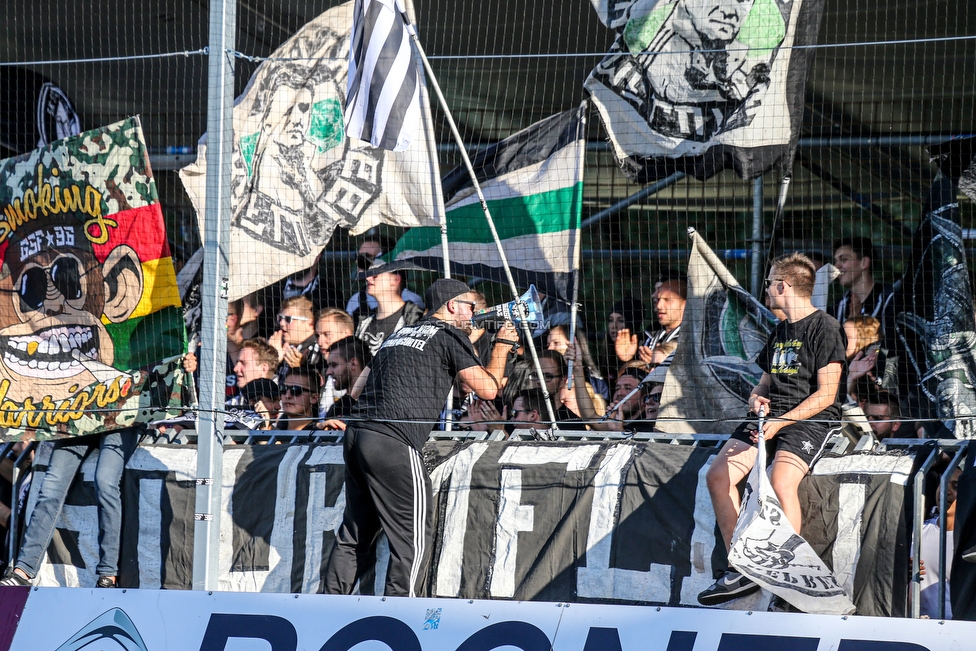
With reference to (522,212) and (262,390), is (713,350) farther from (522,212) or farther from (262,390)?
(262,390)

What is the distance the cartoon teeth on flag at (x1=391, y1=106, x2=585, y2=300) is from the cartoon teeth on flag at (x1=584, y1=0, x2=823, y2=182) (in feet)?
1.12

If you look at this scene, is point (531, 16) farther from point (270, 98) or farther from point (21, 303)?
point (21, 303)

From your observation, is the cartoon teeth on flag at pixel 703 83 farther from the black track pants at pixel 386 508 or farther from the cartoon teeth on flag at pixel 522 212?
the black track pants at pixel 386 508

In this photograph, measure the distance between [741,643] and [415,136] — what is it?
377cm

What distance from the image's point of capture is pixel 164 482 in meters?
6.34

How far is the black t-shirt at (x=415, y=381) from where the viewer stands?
17.5 feet

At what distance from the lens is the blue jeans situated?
6355mm

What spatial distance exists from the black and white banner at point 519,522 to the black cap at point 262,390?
1.52ft

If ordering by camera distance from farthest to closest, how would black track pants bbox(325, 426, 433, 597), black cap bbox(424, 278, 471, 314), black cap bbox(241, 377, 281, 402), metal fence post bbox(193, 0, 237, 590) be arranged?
black cap bbox(241, 377, 281, 402), black cap bbox(424, 278, 471, 314), metal fence post bbox(193, 0, 237, 590), black track pants bbox(325, 426, 433, 597)

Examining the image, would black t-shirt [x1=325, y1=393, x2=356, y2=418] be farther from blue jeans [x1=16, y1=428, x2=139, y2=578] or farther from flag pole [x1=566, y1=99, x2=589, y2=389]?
flag pole [x1=566, y1=99, x2=589, y2=389]

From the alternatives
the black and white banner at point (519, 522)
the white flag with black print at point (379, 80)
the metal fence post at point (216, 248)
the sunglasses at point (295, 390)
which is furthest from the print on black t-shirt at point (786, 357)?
the sunglasses at point (295, 390)

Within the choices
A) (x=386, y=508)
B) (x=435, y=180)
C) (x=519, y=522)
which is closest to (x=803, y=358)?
(x=519, y=522)

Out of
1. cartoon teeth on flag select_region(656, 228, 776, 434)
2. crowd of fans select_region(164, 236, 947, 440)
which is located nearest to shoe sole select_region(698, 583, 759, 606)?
cartoon teeth on flag select_region(656, 228, 776, 434)

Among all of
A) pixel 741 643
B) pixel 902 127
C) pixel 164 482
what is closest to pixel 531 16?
pixel 902 127
